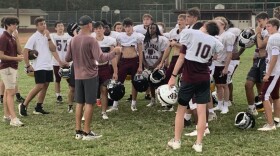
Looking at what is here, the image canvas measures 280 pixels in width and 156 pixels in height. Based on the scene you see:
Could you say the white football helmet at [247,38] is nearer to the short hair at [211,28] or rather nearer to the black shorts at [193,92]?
the short hair at [211,28]

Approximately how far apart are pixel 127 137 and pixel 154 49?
3294mm

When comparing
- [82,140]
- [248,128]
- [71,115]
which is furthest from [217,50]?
[71,115]

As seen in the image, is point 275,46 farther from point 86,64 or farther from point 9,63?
point 9,63

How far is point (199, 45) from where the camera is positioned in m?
6.47

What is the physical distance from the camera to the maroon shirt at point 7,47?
8.32 meters

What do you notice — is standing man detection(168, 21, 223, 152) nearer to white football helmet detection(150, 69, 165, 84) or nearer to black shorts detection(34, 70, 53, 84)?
white football helmet detection(150, 69, 165, 84)

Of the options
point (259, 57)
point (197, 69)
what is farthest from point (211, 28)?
point (259, 57)

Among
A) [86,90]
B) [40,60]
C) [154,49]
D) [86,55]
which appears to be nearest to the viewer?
[86,55]

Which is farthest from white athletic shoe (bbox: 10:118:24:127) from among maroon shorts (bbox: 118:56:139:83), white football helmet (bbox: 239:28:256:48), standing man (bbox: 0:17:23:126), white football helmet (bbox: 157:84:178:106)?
white football helmet (bbox: 239:28:256:48)

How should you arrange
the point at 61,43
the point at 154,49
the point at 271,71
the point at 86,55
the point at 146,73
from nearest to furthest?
the point at 86,55
the point at 271,71
the point at 146,73
the point at 154,49
the point at 61,43

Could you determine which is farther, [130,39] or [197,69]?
[130,39]

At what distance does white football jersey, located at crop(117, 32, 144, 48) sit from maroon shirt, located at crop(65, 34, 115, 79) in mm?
2721

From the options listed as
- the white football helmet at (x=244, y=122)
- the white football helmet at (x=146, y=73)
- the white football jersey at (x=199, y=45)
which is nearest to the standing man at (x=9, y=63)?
the white football helmet at (x=146, y=73)

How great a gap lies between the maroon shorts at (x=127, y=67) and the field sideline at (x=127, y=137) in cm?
86
